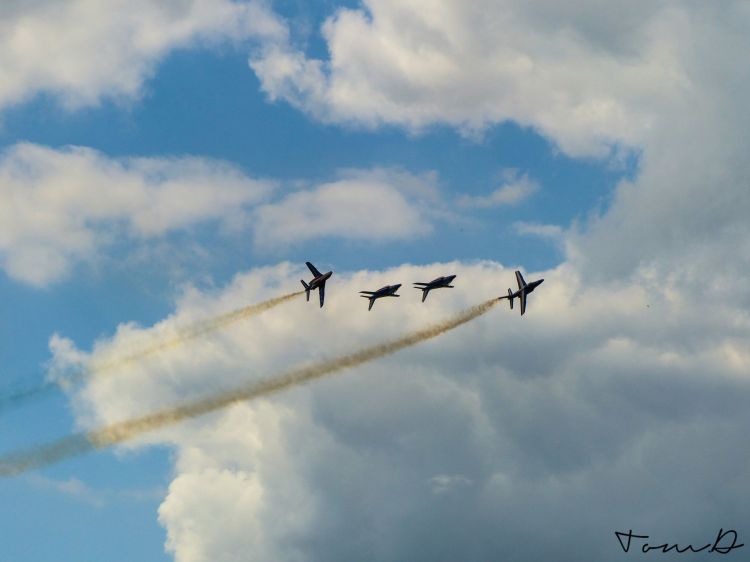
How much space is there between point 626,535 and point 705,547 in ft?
43.1

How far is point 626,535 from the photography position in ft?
576

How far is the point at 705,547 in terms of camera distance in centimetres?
16662
